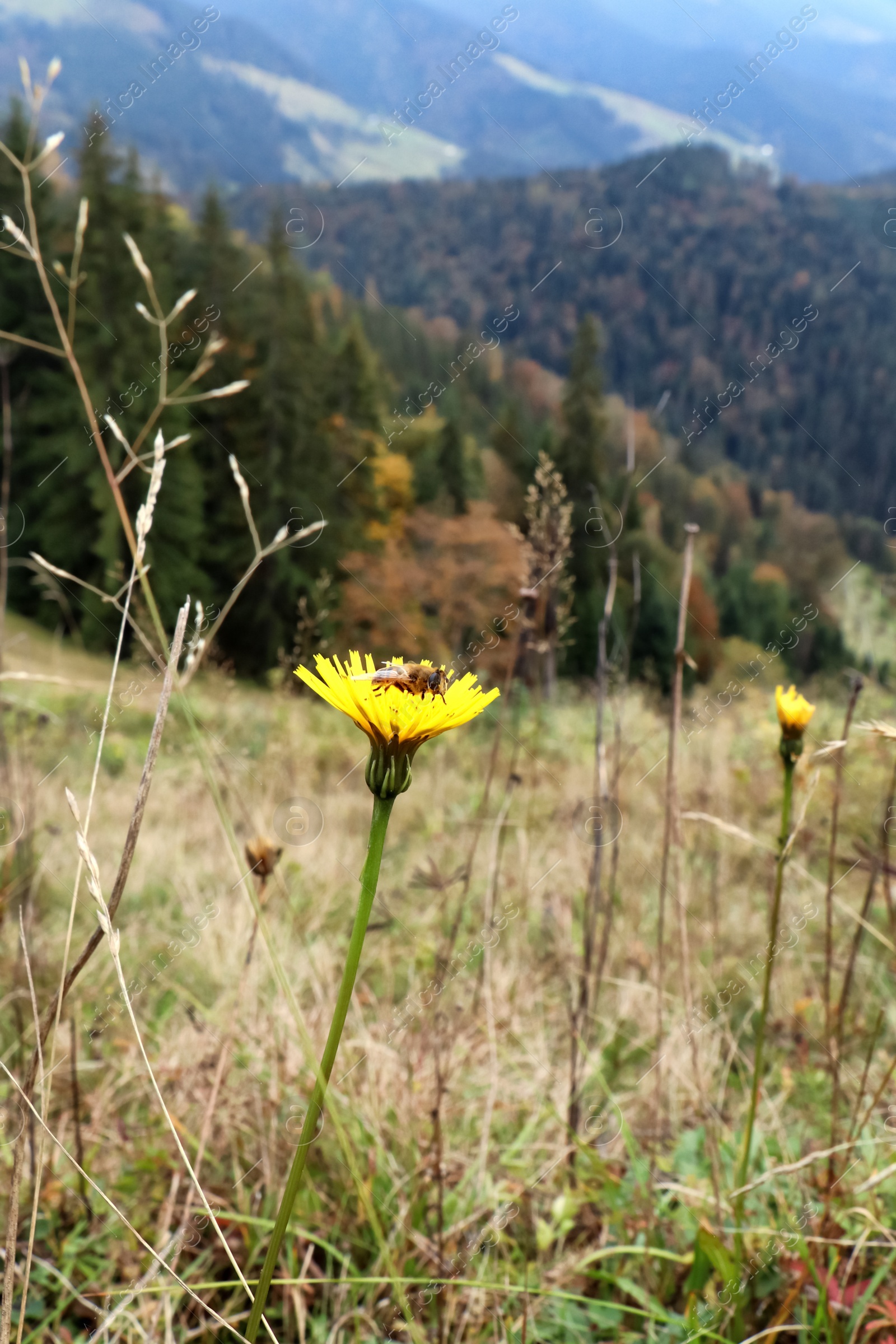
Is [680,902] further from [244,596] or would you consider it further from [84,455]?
[84,455]

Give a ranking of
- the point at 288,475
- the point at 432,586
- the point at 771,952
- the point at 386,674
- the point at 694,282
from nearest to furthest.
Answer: the point at 386,674 → the point at 771,952 → the point at 432,586 → the point at 288,475 → the point at 694,282

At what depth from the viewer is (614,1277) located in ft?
3.89

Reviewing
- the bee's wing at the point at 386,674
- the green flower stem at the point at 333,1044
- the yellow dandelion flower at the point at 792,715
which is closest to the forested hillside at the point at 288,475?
the yellow dandelion flower at the point at 792,715

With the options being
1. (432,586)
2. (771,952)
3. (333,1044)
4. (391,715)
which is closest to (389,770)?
(391,715)

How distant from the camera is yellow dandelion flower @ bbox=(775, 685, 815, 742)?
107cm

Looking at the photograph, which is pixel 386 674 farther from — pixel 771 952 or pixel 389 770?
pixel 771 952

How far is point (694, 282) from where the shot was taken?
84750 millimetres

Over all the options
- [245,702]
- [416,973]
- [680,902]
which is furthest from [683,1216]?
[245,702]

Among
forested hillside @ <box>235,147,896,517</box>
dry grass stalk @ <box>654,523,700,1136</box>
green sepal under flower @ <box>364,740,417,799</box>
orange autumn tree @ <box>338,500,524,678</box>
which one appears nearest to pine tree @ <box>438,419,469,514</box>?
orange autumn tree @ <box>338,500,524,678</box>

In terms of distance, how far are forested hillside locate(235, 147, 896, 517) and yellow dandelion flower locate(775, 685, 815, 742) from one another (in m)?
65.5

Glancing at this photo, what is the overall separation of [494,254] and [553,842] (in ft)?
321

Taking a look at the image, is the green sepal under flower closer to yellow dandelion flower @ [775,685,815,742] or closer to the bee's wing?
the bee's wing

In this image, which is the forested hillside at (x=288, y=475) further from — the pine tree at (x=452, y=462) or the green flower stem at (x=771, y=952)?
the green flower stem at (x=771, y=952)

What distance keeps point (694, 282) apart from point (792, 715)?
317 feet
